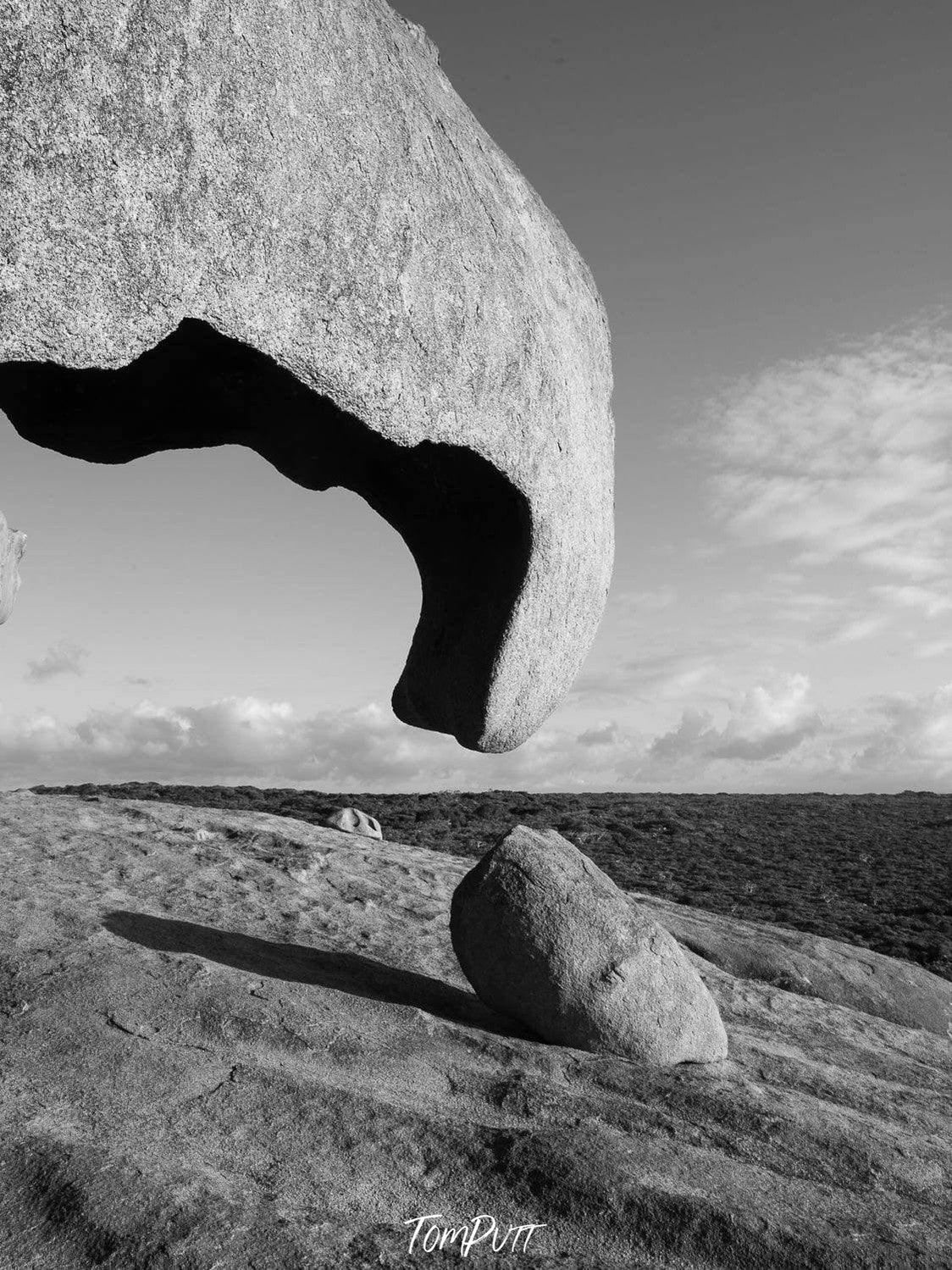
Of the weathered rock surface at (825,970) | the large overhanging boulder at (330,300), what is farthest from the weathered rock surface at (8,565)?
the weathered rock surface at (825,970)

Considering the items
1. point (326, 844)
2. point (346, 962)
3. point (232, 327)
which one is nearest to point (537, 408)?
point (232, 327)

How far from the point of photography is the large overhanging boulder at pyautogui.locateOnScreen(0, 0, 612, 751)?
2.25 m

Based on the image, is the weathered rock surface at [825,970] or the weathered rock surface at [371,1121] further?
the weathered rock surface at [825,970]

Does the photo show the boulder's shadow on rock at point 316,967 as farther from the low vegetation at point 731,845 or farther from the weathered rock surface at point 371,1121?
the low vegetation at point 731,845

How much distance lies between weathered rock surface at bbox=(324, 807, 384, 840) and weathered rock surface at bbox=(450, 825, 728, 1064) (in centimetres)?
451

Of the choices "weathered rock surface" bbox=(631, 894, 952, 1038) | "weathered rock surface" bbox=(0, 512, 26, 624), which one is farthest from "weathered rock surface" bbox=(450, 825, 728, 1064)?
"weathered rock surface" bbox=(631, 894, 952, 1038)

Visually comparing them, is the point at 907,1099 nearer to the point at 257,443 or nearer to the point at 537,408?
the point at 537,408

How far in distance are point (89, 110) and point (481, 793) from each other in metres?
16.4

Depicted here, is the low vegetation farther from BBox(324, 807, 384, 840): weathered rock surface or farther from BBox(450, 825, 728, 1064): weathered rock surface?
BBox(450, 825, 728, 1064): weathered rock surface

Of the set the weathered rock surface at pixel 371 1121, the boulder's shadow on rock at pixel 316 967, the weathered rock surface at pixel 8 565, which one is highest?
the weathered rock surface at pixel 8 565

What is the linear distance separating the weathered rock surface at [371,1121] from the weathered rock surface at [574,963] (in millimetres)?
156

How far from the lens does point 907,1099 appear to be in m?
4.81

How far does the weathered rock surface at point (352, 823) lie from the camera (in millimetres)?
9406

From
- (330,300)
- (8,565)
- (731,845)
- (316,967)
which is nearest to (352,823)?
(316,967)
